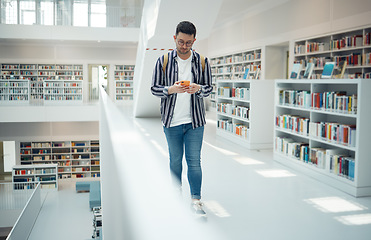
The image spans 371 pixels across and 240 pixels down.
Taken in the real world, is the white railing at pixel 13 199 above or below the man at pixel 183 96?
below

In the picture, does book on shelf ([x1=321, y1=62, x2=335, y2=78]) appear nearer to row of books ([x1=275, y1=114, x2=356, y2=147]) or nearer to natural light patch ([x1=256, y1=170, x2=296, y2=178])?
row of books ([x1=275, y1=114, x2=356, y2=147])

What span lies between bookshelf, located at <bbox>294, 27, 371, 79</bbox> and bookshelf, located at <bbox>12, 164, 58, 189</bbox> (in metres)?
8.86

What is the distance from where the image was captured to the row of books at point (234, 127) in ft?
21.4

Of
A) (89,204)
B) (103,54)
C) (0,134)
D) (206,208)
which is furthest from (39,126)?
(206,208)

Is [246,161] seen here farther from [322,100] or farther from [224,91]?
[224,91]

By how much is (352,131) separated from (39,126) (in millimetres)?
13433

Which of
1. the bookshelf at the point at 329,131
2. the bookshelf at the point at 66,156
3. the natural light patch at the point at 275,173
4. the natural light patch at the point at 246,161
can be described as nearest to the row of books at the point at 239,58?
the bookshelf at the point at 329,131

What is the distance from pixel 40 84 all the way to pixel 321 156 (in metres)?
13.5

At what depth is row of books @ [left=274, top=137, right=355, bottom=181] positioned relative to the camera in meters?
4.03

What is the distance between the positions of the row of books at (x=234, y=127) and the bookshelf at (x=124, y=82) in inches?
348

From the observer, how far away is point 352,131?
3.96 m

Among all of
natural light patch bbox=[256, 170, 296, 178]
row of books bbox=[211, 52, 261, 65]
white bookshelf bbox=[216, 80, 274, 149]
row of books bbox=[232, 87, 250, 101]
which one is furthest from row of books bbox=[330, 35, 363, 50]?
natural light patch bbox=[256, 170, 296, 178]

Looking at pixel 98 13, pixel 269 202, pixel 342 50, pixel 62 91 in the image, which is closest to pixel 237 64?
pixel 98 13

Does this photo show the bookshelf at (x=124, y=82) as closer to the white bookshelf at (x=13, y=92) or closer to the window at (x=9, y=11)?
the white bookshelf at (x=13, y=92)
